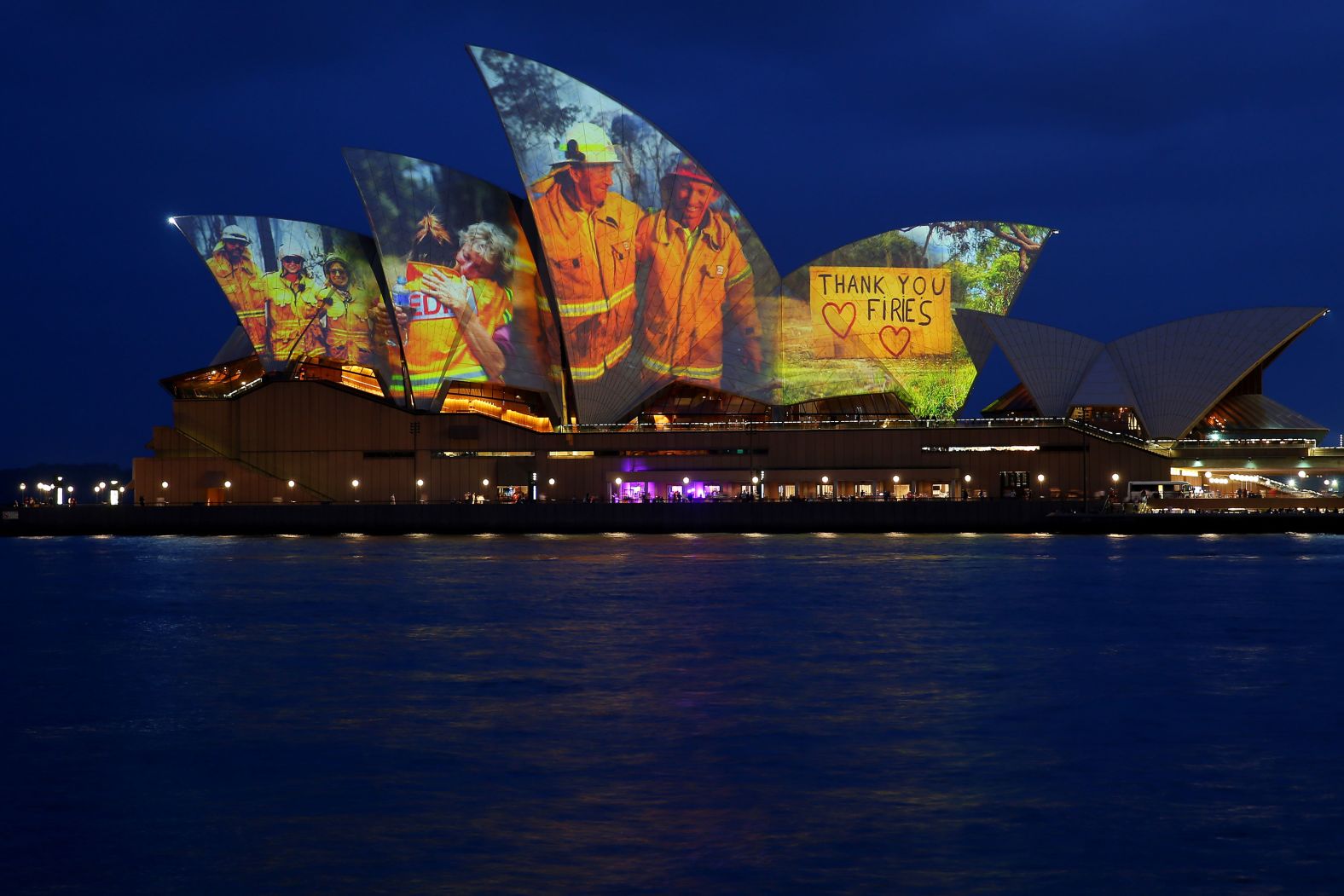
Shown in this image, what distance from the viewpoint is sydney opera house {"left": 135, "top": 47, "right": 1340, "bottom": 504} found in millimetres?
64875

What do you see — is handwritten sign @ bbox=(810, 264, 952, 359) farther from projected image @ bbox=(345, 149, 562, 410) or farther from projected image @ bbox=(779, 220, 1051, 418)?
projected image @ bbox=(345, 149, 562, 410)

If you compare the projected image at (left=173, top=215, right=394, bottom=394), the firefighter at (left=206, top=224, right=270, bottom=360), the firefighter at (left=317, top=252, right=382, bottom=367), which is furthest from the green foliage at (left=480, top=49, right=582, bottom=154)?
the firefighter at (left=206, top=224, right=270, bottom=360)

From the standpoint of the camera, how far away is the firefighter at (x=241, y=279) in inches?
2616

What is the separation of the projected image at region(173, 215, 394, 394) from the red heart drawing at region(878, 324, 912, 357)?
22.2m

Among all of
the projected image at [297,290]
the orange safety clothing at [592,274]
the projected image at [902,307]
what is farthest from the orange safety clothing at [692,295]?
the projected image at [297,290]

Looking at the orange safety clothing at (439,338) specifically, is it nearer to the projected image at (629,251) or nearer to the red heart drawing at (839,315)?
the projected image at (629,251)

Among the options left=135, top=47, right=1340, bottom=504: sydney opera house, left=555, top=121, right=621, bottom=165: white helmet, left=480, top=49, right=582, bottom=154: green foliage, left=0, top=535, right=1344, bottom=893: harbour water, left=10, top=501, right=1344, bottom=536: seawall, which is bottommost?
left=0, top=535, right=1344, bottom=893: harbour water

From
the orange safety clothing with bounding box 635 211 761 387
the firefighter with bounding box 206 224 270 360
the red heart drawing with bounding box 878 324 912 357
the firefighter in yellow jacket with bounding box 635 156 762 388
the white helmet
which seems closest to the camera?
the white helmet

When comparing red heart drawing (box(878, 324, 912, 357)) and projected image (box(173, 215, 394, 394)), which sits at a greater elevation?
projected image (box(173, 215, 394, 394))

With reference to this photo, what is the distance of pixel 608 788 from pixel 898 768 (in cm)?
282

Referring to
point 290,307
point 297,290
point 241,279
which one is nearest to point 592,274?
point 297,290

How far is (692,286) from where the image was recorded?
2625 inches

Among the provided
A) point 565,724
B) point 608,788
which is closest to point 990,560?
point 565,724

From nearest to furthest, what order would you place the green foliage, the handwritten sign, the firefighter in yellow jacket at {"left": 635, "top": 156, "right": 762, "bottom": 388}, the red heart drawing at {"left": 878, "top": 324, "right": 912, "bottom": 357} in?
the green foliage, the firefighter in yellow jacket at {"left": 635, "top": 156, "right": 762, "bottom": 388}, the handwritten sign, the red heart drawing at {"left": 878, "top": 324, "right": 912, "bottom": 357}
